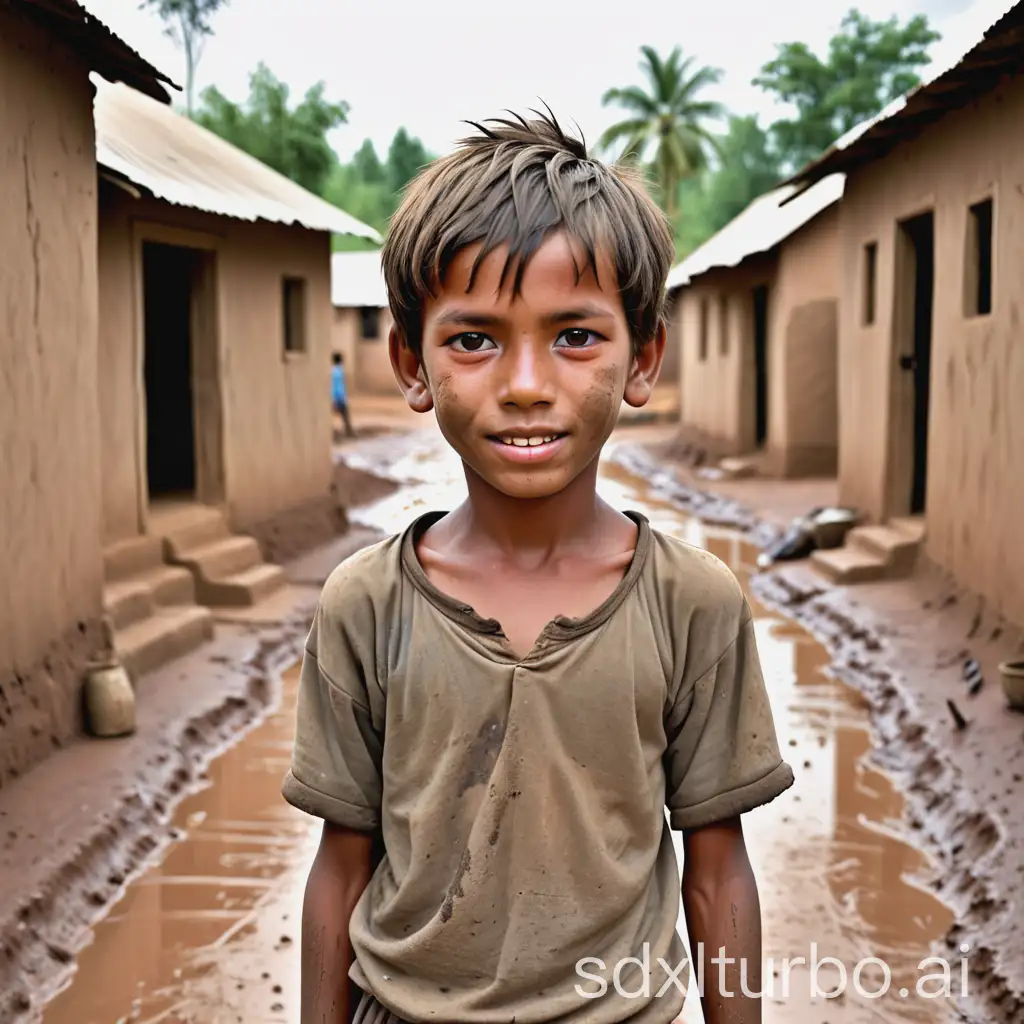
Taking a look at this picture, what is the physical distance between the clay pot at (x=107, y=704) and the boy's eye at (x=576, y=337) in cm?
500

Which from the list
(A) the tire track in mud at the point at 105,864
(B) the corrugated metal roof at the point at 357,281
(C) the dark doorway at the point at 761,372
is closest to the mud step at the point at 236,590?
(A) the tire track in mud at the point at 105,864

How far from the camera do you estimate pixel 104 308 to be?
834 centimetres

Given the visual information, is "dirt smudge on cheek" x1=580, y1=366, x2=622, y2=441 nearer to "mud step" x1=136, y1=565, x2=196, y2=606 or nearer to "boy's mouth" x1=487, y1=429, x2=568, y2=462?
"boy's mouth" x1=487, y1=429, x2=568, y2=462

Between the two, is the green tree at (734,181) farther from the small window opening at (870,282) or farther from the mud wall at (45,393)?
the mud wall at (45,393)

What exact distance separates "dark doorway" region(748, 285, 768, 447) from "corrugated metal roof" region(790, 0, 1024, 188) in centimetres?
692

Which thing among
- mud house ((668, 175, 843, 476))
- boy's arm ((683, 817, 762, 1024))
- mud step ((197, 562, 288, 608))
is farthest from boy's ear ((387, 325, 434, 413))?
mud house ((668, 175, 843, 476))

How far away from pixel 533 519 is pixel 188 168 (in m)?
8.06

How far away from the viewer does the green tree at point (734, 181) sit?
5047cm

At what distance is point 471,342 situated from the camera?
5.43ft

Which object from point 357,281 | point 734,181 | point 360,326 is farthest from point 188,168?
point 734,181

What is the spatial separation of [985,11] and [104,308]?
212 inches

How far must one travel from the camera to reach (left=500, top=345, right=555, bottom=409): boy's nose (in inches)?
63.4

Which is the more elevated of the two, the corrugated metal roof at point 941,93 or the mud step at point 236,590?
the corrugated metal roof at point 941,93

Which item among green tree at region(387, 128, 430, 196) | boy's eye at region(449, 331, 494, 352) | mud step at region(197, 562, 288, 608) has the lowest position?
mud step at region(197, 562, 288, 608)
